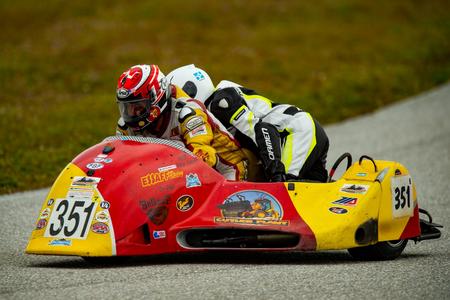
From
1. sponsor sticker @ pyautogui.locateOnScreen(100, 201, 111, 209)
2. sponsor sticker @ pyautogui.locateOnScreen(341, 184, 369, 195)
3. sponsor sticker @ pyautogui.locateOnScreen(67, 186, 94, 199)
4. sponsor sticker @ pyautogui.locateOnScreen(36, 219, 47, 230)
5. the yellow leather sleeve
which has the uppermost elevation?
the yellow leather sleeve

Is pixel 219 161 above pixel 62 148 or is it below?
above

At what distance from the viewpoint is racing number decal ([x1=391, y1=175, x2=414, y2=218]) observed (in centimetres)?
749

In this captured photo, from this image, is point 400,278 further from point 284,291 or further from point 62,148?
point 62,148

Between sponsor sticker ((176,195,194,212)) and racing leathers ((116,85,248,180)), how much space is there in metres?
0.42

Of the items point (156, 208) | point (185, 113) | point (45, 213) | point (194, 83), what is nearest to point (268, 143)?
point (185, 113)

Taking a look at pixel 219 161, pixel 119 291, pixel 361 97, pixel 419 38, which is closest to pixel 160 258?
pixel 219 161

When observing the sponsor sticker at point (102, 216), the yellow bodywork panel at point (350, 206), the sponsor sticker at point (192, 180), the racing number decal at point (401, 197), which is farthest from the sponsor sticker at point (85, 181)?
the racing number decal at point (401, 197)

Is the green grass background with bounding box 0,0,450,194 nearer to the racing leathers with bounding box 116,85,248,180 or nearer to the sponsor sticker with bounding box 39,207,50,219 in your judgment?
the racing leathers with bounding box 116,85,248,180

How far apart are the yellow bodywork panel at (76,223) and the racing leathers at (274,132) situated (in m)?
1.63

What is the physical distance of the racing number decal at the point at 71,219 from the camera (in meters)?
6.83

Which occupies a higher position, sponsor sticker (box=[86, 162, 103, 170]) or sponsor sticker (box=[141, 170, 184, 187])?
sponsor sticker (box=[86, 162, 103, 170])

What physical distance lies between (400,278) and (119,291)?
1.90m

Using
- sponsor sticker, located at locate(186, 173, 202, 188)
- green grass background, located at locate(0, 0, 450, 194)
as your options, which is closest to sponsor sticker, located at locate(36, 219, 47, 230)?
sponsor sticker, located at locate(186, 173, 202, 188)

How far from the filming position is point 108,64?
868 inches
